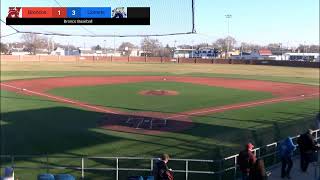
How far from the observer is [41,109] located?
29.6 m

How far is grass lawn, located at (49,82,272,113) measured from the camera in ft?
105

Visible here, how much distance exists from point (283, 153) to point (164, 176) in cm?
481

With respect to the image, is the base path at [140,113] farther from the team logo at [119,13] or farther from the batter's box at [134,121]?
the team logo at [119,13]

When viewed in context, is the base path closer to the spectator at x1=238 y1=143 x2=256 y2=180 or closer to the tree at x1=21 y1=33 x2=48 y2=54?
the spectator at x1=238 y1=143 x2=256 y2=180

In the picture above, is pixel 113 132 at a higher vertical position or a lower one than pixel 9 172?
lower

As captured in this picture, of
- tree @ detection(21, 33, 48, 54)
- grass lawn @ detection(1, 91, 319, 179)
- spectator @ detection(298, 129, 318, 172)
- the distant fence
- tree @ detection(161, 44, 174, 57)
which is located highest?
tree @ detection(21, 33, 48, 54)

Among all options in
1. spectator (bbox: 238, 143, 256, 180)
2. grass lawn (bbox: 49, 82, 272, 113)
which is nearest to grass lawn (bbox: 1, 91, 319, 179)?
grass lawn (bbox: 49, 82, 272, 113)

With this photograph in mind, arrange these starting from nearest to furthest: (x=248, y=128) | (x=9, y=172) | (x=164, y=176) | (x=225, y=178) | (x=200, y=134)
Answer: (x=9, y=172) → (x=164, y=176) → (x=225, y=178) → (x=200, y=134) → (x=248, y=128)

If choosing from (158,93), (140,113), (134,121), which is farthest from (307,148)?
(158,93)

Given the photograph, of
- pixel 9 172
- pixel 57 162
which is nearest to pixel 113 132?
pixel 57 162

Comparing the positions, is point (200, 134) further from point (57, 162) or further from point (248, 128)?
point (57, 162)
